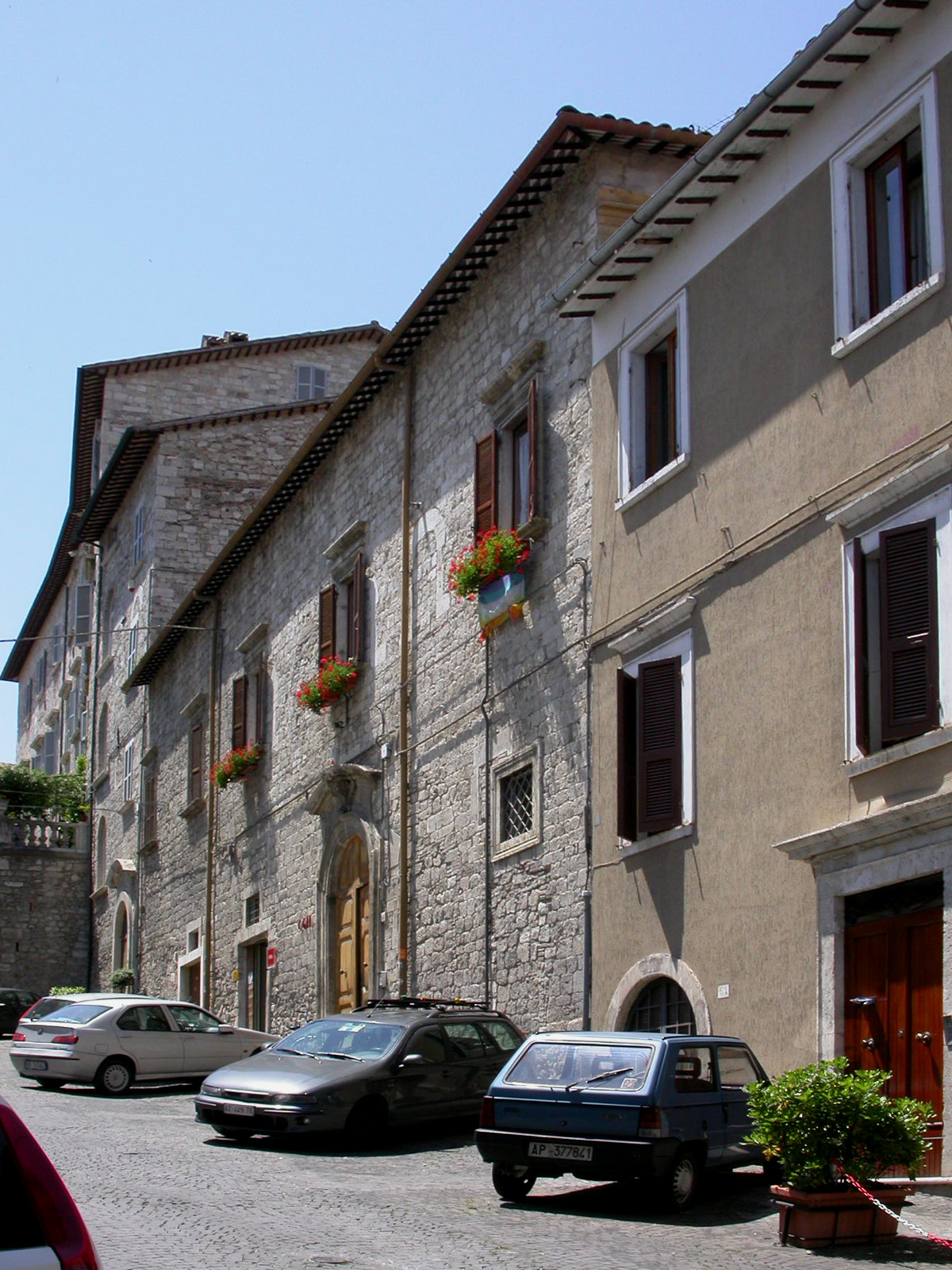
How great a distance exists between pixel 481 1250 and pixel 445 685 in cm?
1067

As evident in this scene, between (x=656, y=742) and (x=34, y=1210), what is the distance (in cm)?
1103

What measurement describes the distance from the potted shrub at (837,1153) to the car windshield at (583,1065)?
59.3 inches

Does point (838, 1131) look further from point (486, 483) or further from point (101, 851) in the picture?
point (101, 851)

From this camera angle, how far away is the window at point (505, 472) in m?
17.7

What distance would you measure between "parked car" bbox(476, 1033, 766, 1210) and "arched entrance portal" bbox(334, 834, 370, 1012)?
9.93 meters

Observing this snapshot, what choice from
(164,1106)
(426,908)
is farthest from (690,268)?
(164,1106)

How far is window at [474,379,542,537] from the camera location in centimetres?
1770

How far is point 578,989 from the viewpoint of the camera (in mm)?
15266

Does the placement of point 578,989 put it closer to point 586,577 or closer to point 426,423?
point 586,577

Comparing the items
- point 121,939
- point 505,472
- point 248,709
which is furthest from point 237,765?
point 121,939

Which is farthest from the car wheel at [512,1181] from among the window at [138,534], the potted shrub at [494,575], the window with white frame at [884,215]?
the window at [138,534]

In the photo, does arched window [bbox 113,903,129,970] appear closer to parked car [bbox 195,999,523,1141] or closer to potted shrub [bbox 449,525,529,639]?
potted shrub [bbox 449,525,529,639]

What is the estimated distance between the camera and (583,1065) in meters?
10.7

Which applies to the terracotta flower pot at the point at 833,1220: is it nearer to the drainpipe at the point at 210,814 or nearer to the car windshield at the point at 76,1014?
the car windshield at the point at 76,1014
